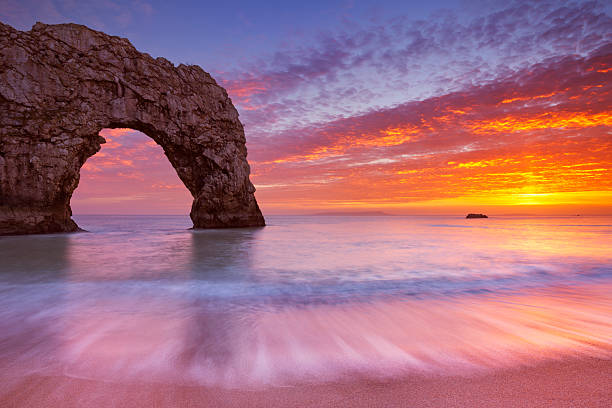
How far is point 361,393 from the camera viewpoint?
2.11m

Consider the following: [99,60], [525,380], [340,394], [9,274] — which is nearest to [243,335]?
[340,394]

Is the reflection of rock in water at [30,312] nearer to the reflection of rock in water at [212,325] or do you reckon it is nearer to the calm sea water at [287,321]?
the calm sea water at [287,321]

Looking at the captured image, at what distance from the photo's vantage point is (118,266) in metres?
8.65

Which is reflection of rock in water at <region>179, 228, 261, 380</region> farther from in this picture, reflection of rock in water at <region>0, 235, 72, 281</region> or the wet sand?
reflection of rock in water at <region>0, 235, 72, 281</region>

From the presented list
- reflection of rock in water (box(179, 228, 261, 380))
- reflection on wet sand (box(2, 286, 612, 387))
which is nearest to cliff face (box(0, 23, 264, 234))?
reflection of rock in water (box(179, 228, 261, 380))

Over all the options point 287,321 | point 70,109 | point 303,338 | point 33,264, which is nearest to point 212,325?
point 287,321

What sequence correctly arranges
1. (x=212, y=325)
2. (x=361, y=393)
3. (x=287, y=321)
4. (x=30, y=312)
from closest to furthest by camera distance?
(x=361, y=393), (x=212, y=325), (x=287, y=321), (x=30, y=312)

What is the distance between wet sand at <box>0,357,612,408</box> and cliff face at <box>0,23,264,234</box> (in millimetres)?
22504

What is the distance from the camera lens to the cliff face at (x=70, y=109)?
17766 millimetres

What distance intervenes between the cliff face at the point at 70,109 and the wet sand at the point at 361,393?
22.5 m

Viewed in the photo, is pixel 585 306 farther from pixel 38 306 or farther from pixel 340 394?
pixel 38 306

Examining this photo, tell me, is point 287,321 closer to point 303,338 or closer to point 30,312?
point 303,338

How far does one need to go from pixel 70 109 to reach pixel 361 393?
2536 cm

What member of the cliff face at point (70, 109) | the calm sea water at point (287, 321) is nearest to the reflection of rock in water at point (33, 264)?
the calm sea water at point (287, 321)
